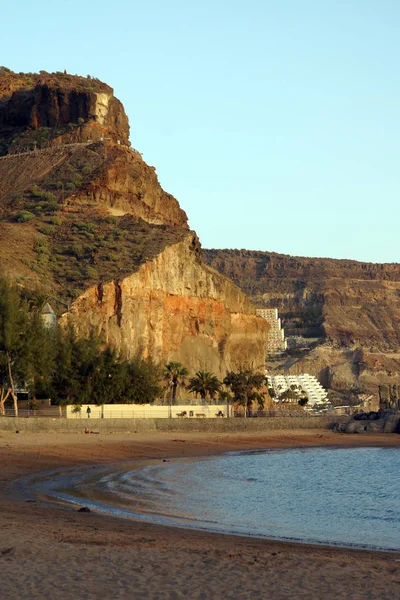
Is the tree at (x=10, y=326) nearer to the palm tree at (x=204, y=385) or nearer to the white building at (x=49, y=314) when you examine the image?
the white building at (x=49, y=314)

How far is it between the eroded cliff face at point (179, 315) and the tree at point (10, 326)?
72.6 ft

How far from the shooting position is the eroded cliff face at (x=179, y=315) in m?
83.6

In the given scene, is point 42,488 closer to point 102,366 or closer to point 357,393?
point 102,366

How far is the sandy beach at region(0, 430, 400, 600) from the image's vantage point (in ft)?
38.0

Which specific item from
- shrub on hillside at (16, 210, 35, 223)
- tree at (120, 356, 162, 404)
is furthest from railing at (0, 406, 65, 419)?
shrub on hillside at (16, 210, 35, 223)

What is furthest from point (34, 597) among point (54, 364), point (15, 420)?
point (54, 364)

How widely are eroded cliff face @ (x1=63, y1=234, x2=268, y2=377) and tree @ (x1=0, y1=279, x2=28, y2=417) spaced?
72.6 ft

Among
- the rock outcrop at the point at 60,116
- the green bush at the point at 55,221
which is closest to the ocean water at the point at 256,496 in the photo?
the green bush at the point at 55,221

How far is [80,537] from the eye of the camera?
1546cm

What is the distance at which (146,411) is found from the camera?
6525cm

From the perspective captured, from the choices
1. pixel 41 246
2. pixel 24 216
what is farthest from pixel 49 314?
pixel 24 216

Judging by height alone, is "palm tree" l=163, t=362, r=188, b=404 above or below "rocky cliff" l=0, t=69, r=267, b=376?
below

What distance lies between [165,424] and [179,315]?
1326 inches

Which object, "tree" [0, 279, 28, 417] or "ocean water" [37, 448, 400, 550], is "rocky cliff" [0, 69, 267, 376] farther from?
"ocean water" [37, 448, 400, 550]
